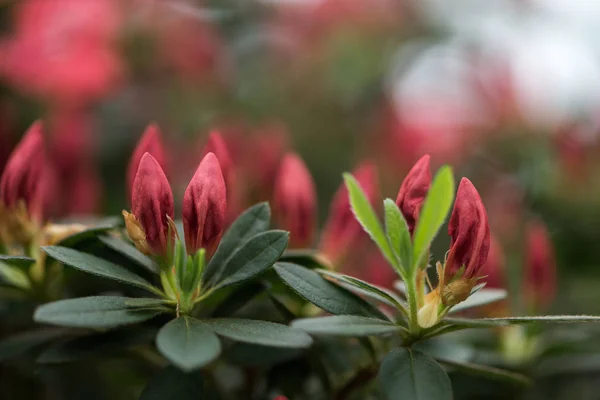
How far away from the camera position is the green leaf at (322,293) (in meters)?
0.73

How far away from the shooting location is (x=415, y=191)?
0.79 meters

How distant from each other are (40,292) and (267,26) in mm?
1769

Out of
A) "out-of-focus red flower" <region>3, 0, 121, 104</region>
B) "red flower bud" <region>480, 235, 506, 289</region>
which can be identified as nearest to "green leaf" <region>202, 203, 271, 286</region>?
"red flower bud" <region>480, 235, 506, 289</region>

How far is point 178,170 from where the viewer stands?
1.99m

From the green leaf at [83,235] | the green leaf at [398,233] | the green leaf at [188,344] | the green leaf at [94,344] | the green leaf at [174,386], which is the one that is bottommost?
the green leaf at [174,386]

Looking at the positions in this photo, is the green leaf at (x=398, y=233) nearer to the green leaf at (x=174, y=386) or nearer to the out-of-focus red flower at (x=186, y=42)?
the green leaf at (x=174, y=386)

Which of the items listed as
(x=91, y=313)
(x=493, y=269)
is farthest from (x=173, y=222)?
(x=493, y=269)

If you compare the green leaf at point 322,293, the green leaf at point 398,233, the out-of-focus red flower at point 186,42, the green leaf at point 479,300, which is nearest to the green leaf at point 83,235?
the green leaf at point 322,293

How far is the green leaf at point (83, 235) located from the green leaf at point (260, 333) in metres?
0.17

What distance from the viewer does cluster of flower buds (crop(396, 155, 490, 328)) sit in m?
0.75

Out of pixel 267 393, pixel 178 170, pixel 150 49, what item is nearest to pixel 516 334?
pixel 267 393

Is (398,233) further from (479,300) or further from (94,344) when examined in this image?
(94,344)

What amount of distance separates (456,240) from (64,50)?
1522 millimetres

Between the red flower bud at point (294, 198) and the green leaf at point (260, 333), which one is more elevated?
the red flower bud at point (294, 198)
